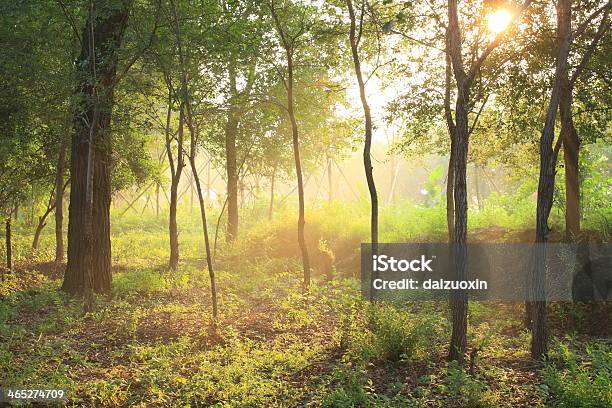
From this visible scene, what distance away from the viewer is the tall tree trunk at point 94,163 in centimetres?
1225

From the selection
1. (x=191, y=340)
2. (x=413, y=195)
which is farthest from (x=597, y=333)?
(x=413, y=195)

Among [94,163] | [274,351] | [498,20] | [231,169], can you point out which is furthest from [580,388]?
[231,169]

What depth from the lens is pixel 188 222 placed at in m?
36.8

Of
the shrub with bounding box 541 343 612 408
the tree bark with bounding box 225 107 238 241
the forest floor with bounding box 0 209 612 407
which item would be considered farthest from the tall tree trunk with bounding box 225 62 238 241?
the shrub with bounding box 541 343 612 408

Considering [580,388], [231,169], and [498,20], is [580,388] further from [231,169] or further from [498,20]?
[231,169]

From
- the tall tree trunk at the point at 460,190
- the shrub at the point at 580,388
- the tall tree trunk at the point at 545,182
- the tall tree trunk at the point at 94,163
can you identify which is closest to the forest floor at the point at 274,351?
the shrub at the point at 580,388

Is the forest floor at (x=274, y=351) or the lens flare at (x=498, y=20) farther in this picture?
the lens flare at (x=498, y=20)

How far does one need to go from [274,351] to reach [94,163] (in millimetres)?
7266

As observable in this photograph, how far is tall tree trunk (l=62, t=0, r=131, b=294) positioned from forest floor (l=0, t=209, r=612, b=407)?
0.74 meters

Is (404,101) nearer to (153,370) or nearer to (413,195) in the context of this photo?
(153,370)

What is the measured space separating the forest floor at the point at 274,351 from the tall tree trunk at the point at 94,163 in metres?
0.74

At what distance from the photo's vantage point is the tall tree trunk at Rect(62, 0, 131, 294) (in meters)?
12.2

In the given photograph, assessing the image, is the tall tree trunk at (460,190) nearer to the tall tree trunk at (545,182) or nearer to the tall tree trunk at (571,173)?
the tall tree trunk at (545,182)

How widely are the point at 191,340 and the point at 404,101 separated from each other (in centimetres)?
732
